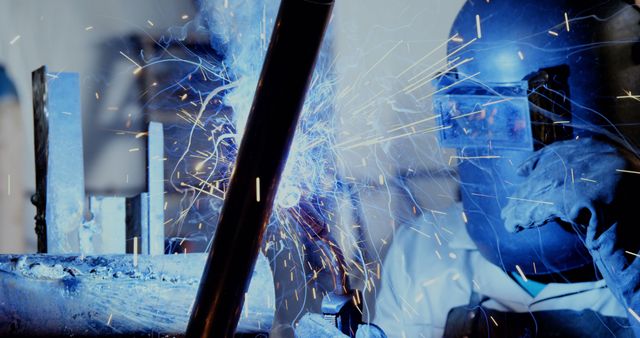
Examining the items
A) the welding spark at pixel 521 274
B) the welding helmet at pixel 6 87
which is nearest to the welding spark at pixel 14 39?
the welding helmet at pixel 6 87

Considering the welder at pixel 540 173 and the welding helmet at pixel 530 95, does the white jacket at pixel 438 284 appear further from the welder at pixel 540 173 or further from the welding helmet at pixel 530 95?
the welding helmet at pixel 530 95

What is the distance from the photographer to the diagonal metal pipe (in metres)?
0.47

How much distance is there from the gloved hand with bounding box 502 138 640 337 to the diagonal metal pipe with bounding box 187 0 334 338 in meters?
2.16

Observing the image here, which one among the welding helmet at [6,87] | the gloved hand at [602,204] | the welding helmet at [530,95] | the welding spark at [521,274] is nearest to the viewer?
the gloved hand at [602,204]

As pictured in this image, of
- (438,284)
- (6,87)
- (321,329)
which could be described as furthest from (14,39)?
(438,284)

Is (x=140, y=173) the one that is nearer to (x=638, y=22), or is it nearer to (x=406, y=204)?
(x=406, y=204)

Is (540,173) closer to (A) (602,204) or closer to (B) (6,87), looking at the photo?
(A) (602,204)

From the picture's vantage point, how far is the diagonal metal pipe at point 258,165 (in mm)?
470

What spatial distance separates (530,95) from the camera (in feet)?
8.69

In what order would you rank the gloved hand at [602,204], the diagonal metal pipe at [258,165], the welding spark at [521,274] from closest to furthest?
the diagonal metal pipe at [258,165] → the gloved hand at [602,204] → the welding spark at [521,274]

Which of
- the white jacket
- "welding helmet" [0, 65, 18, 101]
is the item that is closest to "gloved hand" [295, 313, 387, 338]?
the white jacket

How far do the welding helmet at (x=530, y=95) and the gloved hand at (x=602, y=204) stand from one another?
0.56 ft

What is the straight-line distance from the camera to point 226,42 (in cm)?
300

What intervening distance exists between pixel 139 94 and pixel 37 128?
1211 millimetres
